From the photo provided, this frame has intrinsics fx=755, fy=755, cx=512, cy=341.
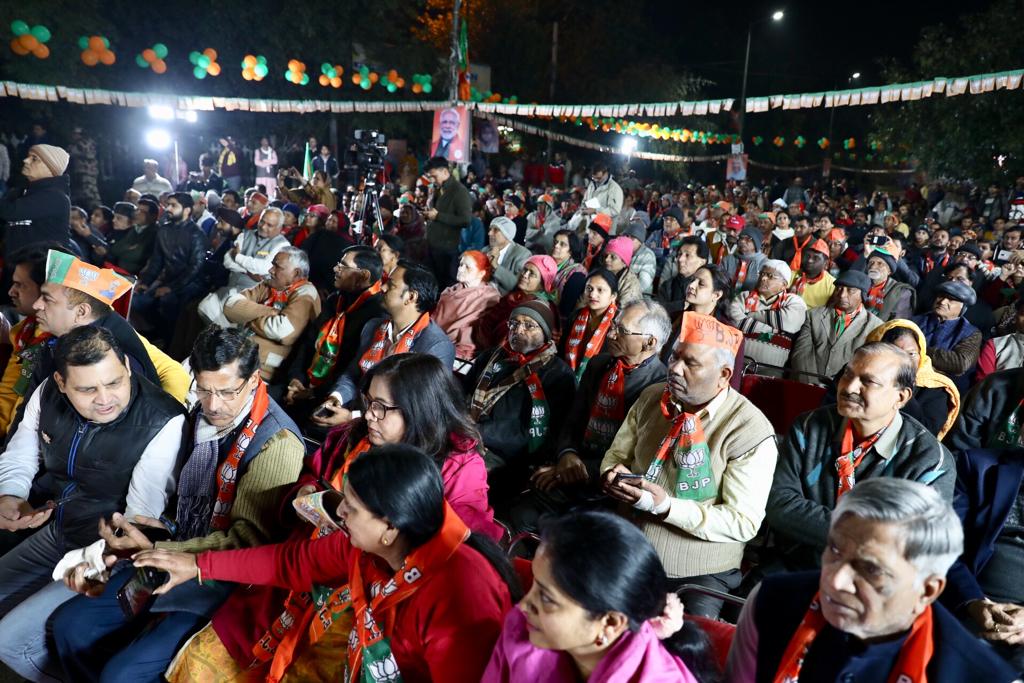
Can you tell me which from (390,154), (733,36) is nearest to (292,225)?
(390,154)

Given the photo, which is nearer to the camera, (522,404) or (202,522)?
(202,522)

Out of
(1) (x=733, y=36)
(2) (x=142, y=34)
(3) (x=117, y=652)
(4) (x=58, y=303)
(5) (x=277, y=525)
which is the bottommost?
(3) (x=117, y=652)

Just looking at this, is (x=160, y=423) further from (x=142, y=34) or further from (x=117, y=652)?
(x=142, y=34)

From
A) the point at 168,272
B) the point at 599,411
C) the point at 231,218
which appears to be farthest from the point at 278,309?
the point at 231,218

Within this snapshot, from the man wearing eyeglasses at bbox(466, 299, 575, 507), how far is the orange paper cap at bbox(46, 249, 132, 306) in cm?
179

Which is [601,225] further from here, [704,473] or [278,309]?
[704,473]

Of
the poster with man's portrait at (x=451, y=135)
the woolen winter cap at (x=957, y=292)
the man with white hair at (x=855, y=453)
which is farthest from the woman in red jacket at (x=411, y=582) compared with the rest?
the poster with man's portrait at (x=451, y=135)

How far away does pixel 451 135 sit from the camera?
44.0ft

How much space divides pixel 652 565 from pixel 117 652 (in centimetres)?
184

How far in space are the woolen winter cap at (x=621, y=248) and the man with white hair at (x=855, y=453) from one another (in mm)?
3953

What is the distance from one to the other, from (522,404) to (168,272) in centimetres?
463

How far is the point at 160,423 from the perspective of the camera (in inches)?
108

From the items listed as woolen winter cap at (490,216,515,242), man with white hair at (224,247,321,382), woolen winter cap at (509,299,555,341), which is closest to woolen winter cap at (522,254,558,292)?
woolen winter cap at (490,216,515,242)

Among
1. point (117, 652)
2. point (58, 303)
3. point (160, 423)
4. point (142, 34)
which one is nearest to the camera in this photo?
point (117, 652)
